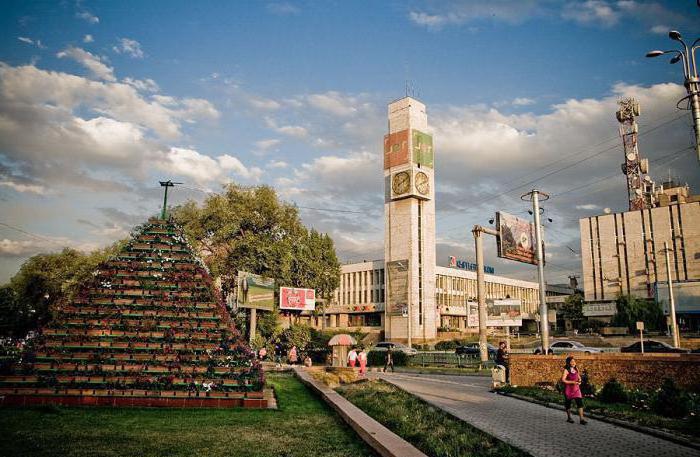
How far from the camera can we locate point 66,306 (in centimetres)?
1374

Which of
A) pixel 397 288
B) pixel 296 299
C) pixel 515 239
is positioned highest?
pixel 515 239

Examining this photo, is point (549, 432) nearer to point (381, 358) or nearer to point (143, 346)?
point (143, 346)

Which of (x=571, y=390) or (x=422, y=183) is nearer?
(x=571, y=390)

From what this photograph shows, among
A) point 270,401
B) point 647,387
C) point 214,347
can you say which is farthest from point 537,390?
point 214,347

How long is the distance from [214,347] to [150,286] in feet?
9.72

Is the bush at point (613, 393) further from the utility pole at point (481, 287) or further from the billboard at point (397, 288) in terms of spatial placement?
the billboard at point (397, 288)

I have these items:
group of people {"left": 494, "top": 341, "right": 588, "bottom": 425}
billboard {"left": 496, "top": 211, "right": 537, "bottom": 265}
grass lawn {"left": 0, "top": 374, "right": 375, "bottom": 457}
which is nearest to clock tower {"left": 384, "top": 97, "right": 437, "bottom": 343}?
billboard {"left": 496, "top": 211, "right": 537, "bottom": 265}

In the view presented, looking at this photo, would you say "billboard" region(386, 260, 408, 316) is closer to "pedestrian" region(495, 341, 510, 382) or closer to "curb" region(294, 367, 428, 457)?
"pedestrian" region(495, 341, 510, 382)

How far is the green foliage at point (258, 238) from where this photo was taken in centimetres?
4916

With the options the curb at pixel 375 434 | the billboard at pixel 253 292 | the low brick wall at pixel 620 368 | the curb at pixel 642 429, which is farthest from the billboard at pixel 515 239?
the curb at pixel 375 434

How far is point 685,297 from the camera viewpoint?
60.8m

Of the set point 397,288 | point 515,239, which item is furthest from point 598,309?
point 515,239

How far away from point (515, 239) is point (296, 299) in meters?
22.6

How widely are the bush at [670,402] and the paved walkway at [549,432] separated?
6.05 feet
